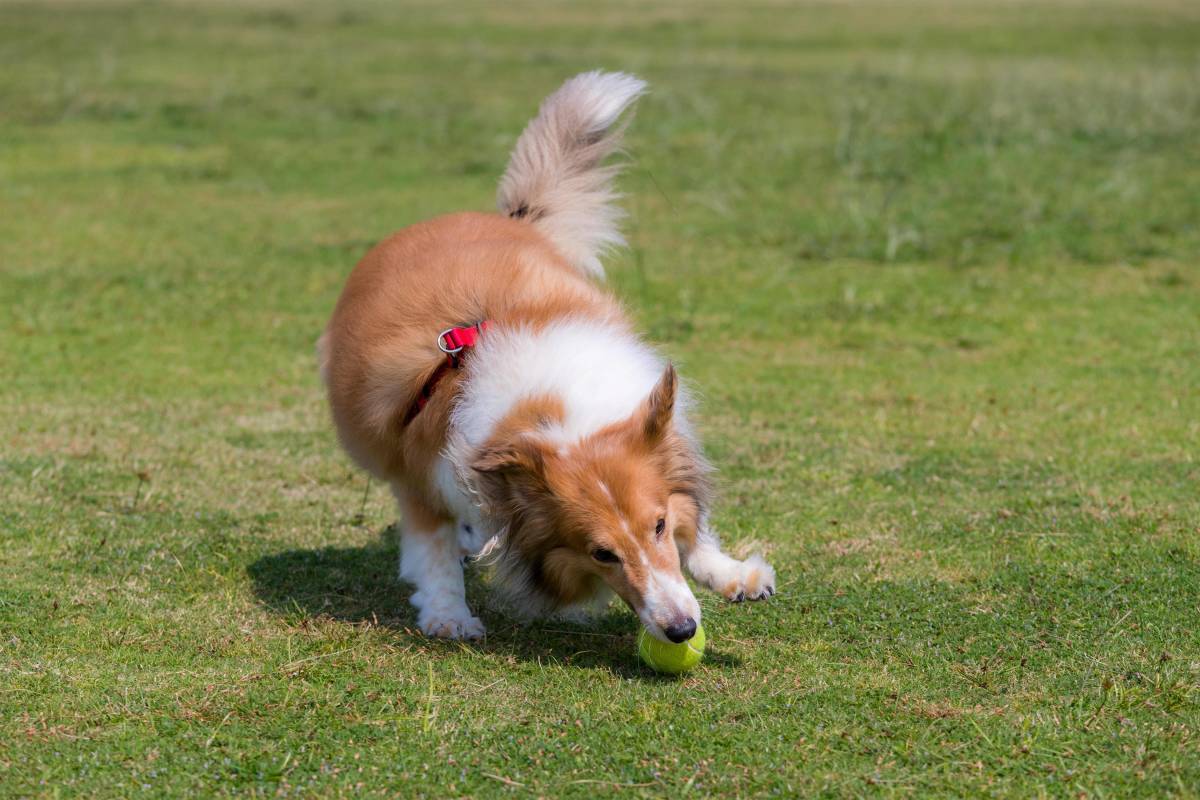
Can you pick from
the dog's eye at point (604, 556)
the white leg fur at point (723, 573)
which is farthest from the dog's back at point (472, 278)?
the white leg fur at point (723, 573)

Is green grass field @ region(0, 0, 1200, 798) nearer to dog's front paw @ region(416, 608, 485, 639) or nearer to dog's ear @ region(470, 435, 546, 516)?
dog's front paw @ region(416, 608, 485, 639)

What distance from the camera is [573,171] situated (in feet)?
20.3

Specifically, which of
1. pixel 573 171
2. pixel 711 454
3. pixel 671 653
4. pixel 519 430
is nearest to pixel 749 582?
pixel 671 653

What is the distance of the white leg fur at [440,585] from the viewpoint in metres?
4.91

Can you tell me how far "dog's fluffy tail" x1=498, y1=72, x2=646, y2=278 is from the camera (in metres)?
6.13

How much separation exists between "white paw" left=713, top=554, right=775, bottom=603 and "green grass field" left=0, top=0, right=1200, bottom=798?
0.15 m

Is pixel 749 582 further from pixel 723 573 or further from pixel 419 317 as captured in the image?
pixel 419 317

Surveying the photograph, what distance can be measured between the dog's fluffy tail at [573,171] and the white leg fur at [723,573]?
1728 millimetres

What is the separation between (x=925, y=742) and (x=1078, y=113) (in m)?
13.1

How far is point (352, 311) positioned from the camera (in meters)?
5.39

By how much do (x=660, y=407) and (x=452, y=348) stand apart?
857 mm

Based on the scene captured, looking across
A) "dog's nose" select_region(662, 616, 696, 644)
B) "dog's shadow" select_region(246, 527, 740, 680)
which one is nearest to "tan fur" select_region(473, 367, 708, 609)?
"dog's nose" select_region(662, 616, 696, 644)

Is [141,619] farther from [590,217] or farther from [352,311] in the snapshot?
[590,217]

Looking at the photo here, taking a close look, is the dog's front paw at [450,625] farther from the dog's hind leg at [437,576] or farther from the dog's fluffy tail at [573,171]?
the dog's fluffy tail at [573,171]
